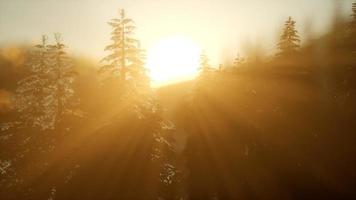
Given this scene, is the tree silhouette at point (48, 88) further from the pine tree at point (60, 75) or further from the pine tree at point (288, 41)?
the pine tree at point (288, 41)

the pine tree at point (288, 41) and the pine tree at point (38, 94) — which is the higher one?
the pine tree at point (288, 41)

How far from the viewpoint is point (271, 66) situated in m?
60.2

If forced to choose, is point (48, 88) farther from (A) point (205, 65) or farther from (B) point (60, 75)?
(A) point (205, 65)

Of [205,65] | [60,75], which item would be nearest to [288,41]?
[205,65]

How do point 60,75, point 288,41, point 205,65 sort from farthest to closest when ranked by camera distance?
1. point 205,65
2. point 288,41
3. point 60,75

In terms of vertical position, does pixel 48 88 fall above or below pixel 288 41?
Answer: below

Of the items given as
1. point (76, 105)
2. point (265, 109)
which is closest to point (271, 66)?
point (265, 109)

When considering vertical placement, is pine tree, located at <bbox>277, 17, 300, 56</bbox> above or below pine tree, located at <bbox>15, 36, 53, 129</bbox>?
above

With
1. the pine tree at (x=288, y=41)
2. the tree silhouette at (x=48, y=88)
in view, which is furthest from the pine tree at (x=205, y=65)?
the tree silhouette at (x=48, y=88)

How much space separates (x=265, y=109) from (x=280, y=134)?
628 centimetres

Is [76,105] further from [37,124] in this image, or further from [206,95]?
[206,95]

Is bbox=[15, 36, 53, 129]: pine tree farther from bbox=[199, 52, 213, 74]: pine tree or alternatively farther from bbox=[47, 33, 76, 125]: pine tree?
bbox=[199, 52, 213, 74]: pine tree

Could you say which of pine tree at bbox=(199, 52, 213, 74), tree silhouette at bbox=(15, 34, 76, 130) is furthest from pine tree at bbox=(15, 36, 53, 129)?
pine tree at bbox=(199, 52, 213, 74)

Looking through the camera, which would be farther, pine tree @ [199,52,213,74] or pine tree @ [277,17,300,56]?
pine tree @ [199,52,213,74]
